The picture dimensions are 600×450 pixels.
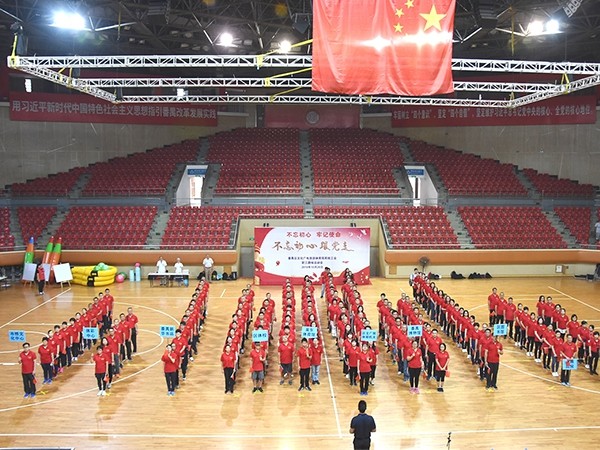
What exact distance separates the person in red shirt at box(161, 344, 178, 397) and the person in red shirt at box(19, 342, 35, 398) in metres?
2.79

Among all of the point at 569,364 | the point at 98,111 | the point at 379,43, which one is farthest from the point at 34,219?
the point at 569,364

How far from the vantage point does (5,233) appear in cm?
2530

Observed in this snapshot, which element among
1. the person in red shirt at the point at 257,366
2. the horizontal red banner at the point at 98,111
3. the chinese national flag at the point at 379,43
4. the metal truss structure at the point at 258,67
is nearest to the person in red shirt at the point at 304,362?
the person in red shirt at the point at 257,366

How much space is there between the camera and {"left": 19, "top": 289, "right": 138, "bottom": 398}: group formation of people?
11.8 m

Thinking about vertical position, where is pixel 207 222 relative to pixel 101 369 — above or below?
above

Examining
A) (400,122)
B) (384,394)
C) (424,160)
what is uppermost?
(400,122)

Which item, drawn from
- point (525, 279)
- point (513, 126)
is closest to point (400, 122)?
point (513, 126)

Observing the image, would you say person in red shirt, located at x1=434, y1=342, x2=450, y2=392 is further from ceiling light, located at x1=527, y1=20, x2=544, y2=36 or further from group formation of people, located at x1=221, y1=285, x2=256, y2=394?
ceiling light, located at x1=527, y1=20, x2=544, y2=36

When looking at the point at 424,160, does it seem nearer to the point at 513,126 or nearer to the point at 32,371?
the point at 513,126

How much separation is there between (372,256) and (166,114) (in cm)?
1616

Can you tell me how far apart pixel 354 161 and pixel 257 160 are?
5.58 meters

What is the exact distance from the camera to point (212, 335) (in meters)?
16.3

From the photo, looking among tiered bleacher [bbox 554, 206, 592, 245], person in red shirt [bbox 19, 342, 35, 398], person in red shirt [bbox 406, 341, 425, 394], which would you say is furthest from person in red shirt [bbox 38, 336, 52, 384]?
tiered bleacher [bbox 554, 206, 592, 245]

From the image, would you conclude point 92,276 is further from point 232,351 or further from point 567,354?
point 567,354
